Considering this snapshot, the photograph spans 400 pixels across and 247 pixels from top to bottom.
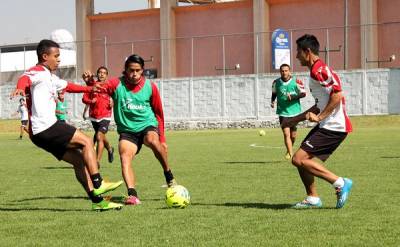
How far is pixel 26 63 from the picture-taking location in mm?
58125

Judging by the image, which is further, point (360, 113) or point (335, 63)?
point (335, 63)

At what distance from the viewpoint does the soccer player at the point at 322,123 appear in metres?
9.36

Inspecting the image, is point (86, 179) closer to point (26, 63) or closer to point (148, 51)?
point (148, 51)

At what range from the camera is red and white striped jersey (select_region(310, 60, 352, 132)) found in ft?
30.7

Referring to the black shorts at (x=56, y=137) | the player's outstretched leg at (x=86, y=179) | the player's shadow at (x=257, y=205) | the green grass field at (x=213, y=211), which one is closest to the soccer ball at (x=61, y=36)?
the green grass field at (x=213, y=211)

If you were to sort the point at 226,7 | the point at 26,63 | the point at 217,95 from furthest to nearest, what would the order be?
the point at 26,63, the point at 226,7, the point at 217,95

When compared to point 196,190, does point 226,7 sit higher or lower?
higher

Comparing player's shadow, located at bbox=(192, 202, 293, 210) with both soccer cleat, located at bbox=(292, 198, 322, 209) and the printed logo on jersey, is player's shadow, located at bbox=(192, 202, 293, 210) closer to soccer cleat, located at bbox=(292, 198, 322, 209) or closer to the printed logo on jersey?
soccer cleat, located at bbox=(292, 198, 322, 209)

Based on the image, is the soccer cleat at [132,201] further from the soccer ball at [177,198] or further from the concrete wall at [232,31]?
the concrete wall at [232,31]

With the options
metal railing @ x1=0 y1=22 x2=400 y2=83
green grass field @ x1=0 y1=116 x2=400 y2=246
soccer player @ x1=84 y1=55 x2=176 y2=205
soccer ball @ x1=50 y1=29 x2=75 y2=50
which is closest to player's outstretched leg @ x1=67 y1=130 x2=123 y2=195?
green grass field @ x1=0 y1=116 x2=400 y2=246

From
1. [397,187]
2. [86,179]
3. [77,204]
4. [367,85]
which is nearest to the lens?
[86,179]

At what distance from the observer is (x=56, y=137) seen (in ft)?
31.4

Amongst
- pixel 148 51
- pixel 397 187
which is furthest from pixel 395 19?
pixel 397 187

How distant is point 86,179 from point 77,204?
769 mm
